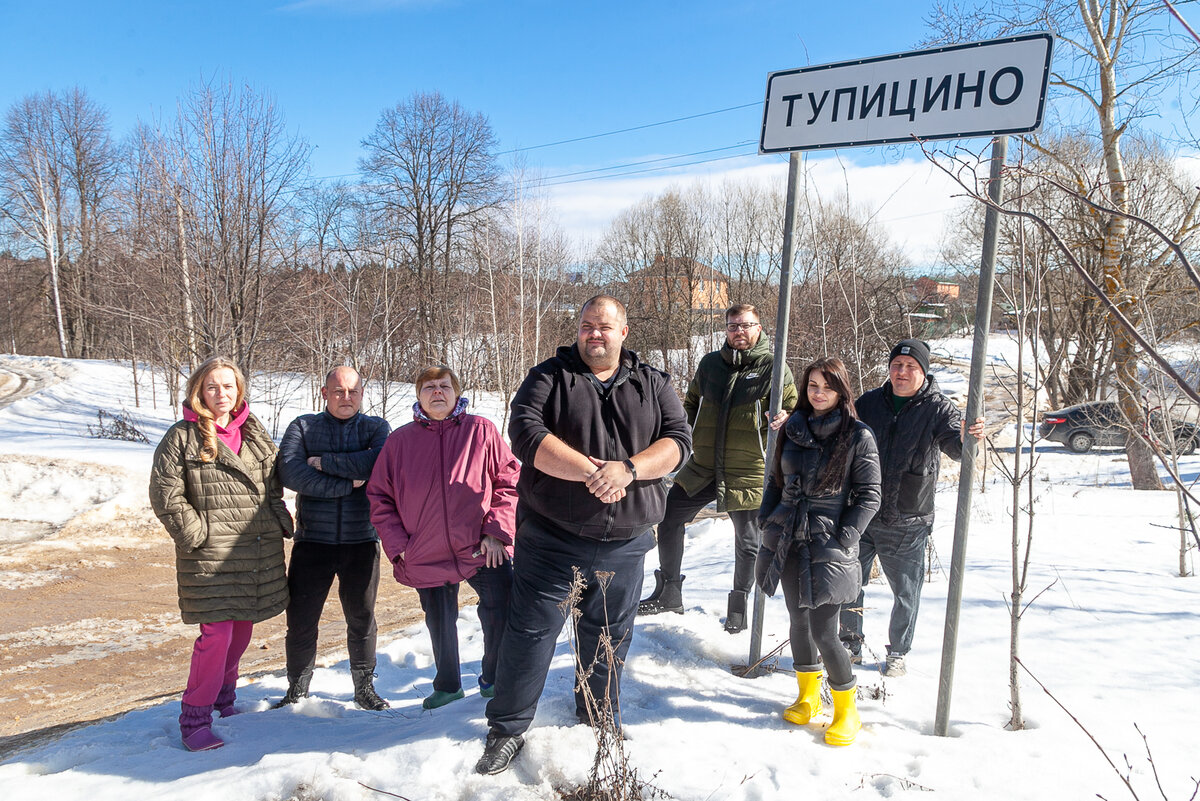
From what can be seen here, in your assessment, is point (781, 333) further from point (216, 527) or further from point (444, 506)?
point (216, 527)

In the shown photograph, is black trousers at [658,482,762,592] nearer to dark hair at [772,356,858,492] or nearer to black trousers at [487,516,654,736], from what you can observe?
dark hair at [772,356,858,492]

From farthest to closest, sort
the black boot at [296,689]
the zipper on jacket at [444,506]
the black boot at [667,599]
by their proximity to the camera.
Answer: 1. the black boot at [667,599]
2. the black boot at [296,689]
3. the zipper on jacket at [444,506]

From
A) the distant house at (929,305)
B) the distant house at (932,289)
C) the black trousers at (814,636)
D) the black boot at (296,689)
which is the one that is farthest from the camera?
the distant house at (929,305)

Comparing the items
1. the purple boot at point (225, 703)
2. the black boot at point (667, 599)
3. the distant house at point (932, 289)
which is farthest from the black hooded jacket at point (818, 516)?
the distant house at point (932, 289)

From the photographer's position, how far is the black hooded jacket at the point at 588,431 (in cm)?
271

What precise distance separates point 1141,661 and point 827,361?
260cm

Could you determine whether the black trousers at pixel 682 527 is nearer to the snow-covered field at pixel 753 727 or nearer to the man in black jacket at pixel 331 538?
the snow-covered field at pixel 753 727

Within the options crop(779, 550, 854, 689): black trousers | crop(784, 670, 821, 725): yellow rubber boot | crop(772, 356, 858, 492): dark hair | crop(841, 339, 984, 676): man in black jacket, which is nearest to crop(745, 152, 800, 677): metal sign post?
crop(772, 356, 858, 492): dark hair

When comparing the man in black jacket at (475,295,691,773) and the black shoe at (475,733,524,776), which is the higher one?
the man in black jacket at (475,295,691,773)

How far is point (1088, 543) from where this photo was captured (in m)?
6.55

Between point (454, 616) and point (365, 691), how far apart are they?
2.15ft

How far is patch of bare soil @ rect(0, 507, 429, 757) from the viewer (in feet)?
16.0

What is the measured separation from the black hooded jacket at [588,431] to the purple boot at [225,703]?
208cm

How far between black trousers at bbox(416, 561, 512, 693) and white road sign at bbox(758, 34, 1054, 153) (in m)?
2.48
